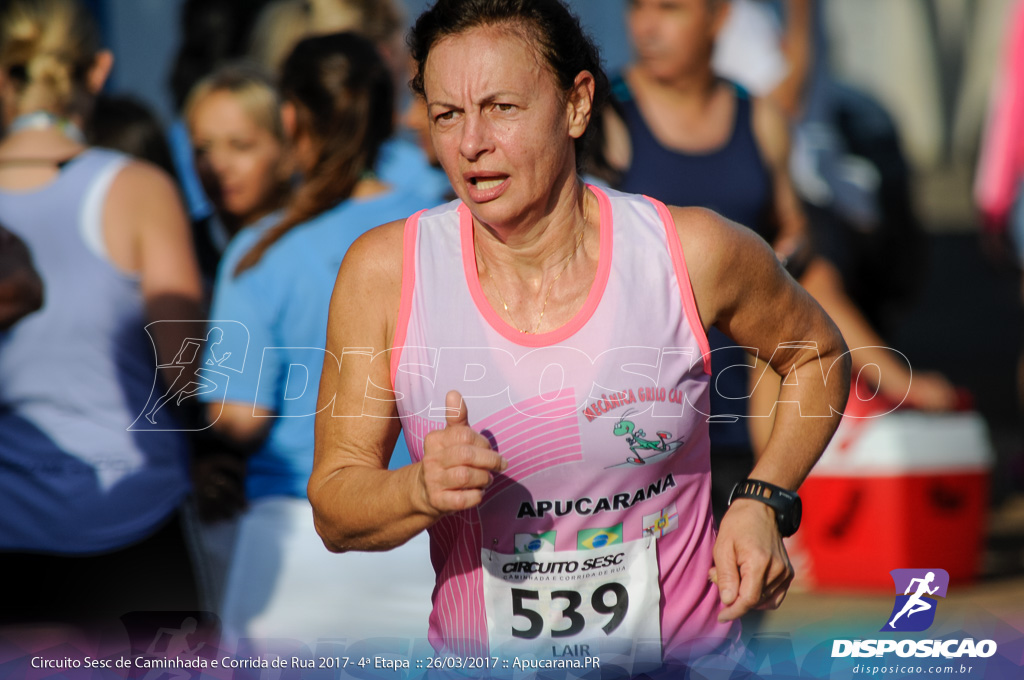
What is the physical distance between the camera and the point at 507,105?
5.60ft

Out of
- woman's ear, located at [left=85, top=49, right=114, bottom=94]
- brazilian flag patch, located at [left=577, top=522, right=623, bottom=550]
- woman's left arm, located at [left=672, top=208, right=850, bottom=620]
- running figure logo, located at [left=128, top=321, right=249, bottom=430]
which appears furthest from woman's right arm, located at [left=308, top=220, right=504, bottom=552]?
woman's ear, located at [left=85, top=49, right=114, bottom=94]

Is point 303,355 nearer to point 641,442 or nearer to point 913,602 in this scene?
point 641,442

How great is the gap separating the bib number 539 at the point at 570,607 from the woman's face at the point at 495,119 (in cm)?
65

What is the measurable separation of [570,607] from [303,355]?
4.16 feet

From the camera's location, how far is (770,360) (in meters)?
1.97

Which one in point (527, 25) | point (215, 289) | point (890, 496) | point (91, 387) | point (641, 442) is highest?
point (527, 25)

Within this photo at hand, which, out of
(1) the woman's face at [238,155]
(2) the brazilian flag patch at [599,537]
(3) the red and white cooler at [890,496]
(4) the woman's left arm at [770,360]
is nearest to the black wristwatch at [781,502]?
(4) the woman's left arm at [770,360]

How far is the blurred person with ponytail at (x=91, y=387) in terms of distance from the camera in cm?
278

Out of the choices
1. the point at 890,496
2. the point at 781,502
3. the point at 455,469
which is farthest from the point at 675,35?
the point at 455,469

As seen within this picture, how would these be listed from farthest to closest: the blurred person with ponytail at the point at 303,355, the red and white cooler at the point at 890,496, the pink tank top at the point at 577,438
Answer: the red and white cooler at the point at 890,496 < the blurred person with ponytail at the point at 303,355 < the pink tank top at the point at 577,438

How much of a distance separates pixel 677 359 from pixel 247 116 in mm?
2402

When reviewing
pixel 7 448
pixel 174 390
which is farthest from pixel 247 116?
pixel 7 448

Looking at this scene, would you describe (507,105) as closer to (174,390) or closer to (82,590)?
(174,390)

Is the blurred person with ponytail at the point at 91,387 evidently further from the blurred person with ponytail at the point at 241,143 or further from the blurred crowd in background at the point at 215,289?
the blurred person with ponytail at the point at 241,143
